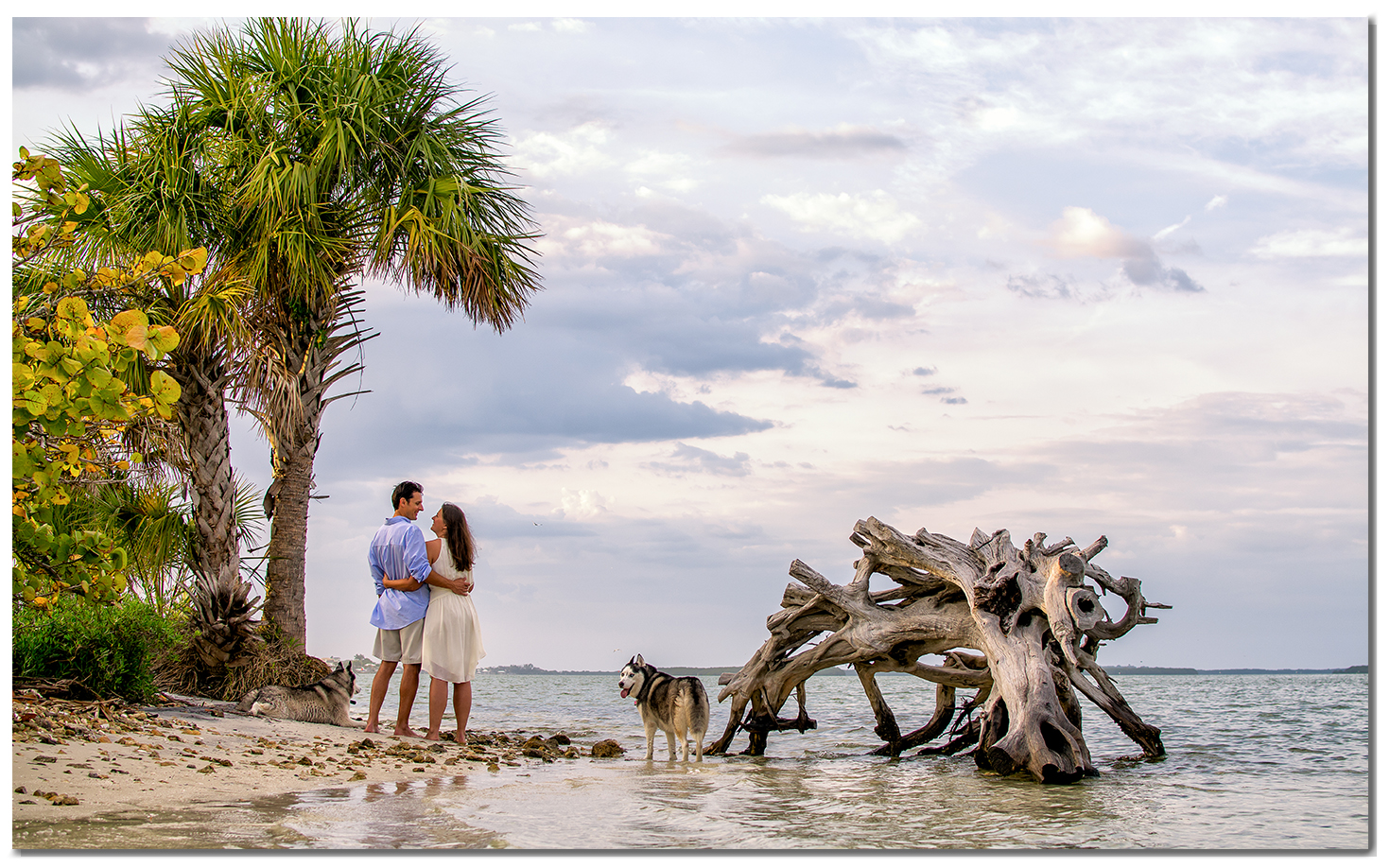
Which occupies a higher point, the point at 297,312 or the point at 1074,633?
the point at 297,312

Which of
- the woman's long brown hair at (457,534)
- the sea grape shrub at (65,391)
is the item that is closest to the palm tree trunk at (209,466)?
the woman's long brown hair at (457,534)

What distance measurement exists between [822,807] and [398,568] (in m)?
4.36

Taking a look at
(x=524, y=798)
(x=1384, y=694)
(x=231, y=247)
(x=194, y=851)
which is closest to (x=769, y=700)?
(x=524, y=798)

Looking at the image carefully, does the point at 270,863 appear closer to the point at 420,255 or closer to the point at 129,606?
the point at 129,606

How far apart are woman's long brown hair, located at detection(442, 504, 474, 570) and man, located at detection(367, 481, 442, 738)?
240 millimetres

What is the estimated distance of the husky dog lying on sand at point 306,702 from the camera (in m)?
9.54

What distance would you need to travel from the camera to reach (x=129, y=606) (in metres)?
9.41

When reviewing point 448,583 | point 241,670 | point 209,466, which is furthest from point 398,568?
point 209,466

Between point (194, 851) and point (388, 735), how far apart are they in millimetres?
4545

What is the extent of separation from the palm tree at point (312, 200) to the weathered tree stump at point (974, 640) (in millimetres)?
5035

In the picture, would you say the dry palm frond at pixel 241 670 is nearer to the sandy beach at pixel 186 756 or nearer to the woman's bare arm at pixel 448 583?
the sandy beach at pixel 186 756

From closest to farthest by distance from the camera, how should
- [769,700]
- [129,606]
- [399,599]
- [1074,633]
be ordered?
[1074,633]
[399,599]
[129,606]
[769,700]

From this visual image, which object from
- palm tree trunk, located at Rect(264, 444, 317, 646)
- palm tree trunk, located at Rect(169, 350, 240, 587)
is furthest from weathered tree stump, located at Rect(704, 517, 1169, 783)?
palm tree trunk, located at Rect(169, 350, 240, 587)

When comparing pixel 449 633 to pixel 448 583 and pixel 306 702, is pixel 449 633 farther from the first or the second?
pixel 306 702
